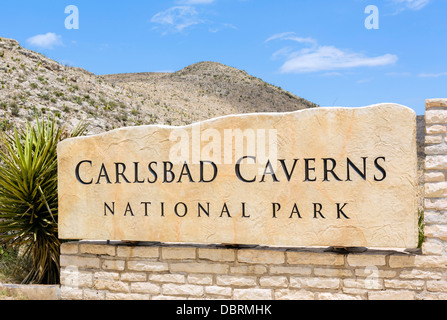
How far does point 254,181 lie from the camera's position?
5.92 metres

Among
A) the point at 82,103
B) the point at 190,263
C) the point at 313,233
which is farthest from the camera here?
the point at 82,103

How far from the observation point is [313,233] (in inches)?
226

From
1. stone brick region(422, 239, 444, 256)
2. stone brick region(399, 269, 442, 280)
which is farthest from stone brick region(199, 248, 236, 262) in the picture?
stone brick region(422, 239, 444, 256)

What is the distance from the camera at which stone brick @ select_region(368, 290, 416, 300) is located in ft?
18.1

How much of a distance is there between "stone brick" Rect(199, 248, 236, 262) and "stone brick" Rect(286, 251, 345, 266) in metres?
0.72

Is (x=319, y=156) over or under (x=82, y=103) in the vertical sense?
under

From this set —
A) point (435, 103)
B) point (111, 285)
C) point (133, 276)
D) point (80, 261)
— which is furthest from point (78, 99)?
point (435, 103)

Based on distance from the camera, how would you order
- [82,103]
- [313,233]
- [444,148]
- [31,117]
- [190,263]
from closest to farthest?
1. [444,148]
2. [313,233]
3. [190,263]
4. [31,117]
5. [82,103]

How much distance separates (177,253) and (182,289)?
1.56 feet

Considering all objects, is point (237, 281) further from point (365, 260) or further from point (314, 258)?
point (365, 260)

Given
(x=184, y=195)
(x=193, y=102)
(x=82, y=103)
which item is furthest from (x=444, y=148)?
(x=193, y=102)
